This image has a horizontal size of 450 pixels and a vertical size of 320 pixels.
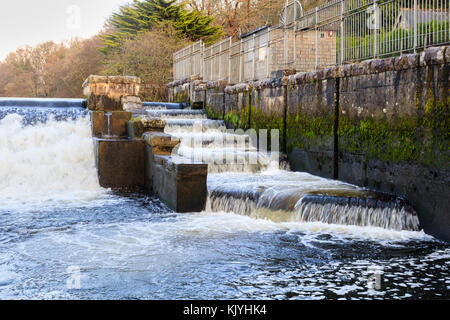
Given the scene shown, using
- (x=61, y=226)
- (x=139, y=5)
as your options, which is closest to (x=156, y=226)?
(x=61, y=226)

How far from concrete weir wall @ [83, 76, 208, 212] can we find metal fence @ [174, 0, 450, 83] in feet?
11.5

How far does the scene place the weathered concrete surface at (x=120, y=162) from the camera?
1103 centimetres

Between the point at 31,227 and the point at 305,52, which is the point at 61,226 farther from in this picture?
the point at 305,52

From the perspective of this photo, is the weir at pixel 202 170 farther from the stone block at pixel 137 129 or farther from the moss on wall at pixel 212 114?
the moss on wall at pixel 212 114

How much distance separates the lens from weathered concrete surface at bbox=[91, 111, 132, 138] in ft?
40.0

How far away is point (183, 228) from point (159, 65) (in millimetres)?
18900

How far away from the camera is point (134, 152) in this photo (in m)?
11.3

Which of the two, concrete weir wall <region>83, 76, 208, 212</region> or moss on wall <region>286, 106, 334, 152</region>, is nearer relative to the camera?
concrete weir wall <region>83, 76, 208, 212</region>

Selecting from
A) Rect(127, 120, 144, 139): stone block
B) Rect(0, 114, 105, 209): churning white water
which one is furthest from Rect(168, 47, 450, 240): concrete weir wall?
Rect(0, 114, 105, 209): churning white water

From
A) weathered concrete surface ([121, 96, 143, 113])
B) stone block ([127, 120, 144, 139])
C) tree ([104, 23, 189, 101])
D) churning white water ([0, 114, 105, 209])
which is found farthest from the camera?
tree ([104, 23, 189, 101])

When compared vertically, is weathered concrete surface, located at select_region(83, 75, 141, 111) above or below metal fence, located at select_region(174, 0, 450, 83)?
below

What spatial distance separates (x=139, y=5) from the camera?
2811 cm

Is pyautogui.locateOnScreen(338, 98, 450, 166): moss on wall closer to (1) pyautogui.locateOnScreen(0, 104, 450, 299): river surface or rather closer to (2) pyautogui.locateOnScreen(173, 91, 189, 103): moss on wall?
(1) pyautogui.locateOnScreen(0, 104, 450, 299): river surface

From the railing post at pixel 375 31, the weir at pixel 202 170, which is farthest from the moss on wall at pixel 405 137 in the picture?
the railing post at pixel 375 31
